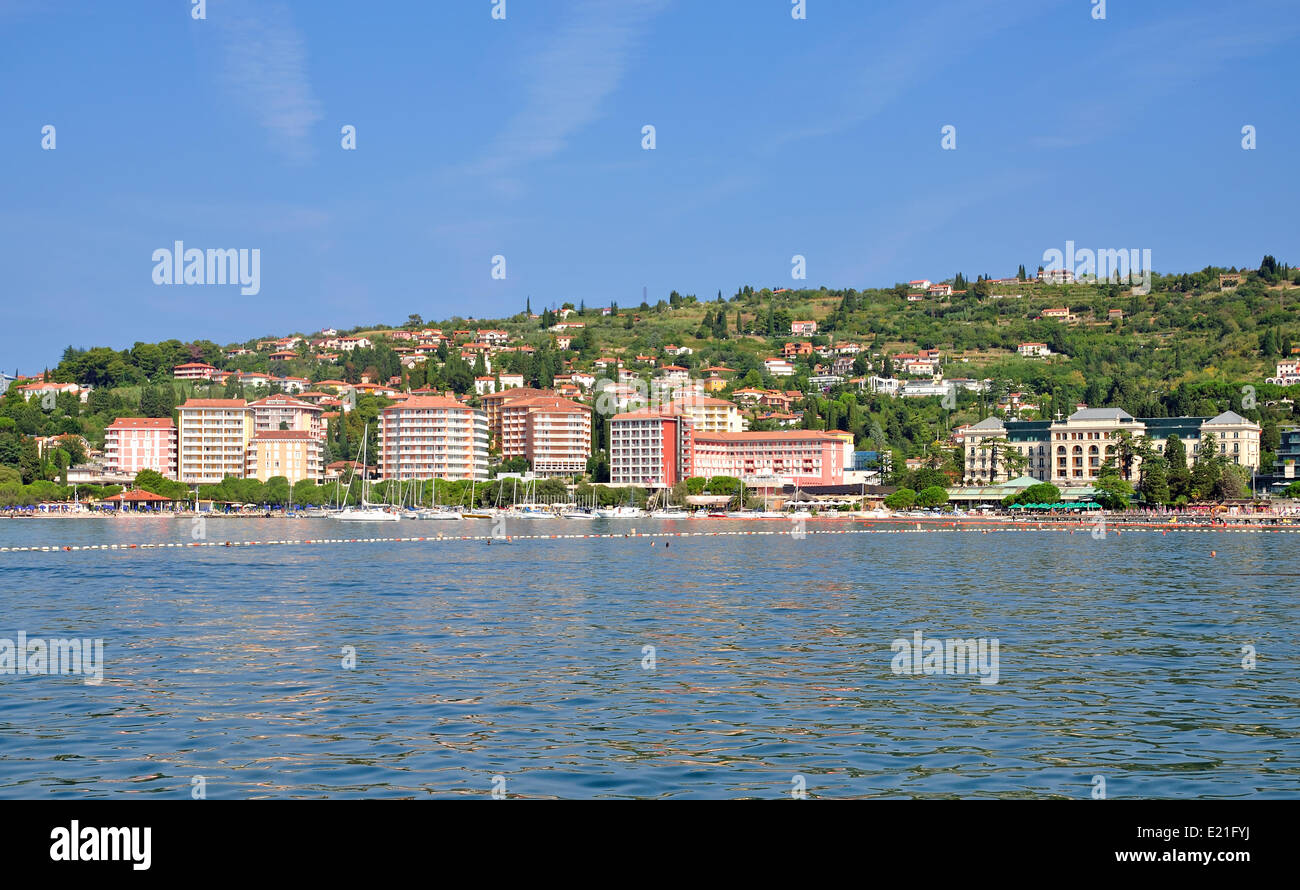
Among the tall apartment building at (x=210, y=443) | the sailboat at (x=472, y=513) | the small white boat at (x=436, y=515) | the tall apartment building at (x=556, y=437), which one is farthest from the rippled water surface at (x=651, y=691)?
the tall apartment building at (x=210, y=443)

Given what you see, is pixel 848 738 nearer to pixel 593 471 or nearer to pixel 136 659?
pixel 136 659

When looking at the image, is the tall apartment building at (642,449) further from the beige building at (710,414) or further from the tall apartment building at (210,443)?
the tall apartment building at (210,443)

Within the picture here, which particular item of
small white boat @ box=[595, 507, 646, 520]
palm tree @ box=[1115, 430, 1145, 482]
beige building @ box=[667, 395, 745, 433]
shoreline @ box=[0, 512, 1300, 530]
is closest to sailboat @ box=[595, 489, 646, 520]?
small white boat @ box=[595, 507, 646, 520]

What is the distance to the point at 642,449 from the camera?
6019 inches

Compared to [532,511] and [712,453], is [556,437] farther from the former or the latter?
[532,511]

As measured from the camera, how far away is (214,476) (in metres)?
157

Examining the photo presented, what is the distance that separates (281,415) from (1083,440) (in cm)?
10158

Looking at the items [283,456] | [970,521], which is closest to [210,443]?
[283,456]

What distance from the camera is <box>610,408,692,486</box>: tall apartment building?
15225 cm

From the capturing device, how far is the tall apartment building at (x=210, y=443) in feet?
514

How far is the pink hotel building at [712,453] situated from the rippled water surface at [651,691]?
111686mm

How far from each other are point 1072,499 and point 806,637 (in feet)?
342
